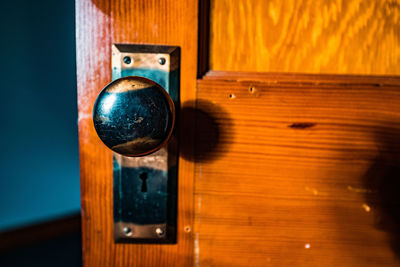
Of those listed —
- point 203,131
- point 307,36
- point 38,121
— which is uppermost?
point 307,36

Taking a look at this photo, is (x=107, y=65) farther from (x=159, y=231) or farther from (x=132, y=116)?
(x=159, y=231)

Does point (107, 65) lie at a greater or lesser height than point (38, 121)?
greater

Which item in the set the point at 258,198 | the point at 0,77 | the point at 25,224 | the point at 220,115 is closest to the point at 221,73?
the point at 220,115

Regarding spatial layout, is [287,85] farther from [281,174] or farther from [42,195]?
[42,195]

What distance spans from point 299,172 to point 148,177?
7.2 inches

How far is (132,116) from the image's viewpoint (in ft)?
0.71

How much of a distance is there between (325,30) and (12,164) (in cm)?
116

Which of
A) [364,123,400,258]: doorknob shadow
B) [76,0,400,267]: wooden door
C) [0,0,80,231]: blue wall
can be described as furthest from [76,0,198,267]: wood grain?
[0,0,80,231]: blue wall

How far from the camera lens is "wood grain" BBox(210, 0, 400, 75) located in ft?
0.92

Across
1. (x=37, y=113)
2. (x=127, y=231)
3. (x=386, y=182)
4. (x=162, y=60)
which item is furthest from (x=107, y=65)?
(x=37, y=113)

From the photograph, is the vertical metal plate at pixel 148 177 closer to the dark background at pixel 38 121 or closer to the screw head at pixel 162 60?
the screw head at pixel 162 60

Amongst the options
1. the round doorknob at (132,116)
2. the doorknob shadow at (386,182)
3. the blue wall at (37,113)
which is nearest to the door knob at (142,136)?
the round doorknob at (132,116)

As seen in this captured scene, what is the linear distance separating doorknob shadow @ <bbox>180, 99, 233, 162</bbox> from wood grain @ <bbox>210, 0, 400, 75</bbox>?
0.06m

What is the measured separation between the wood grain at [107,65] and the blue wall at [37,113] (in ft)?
2.97
